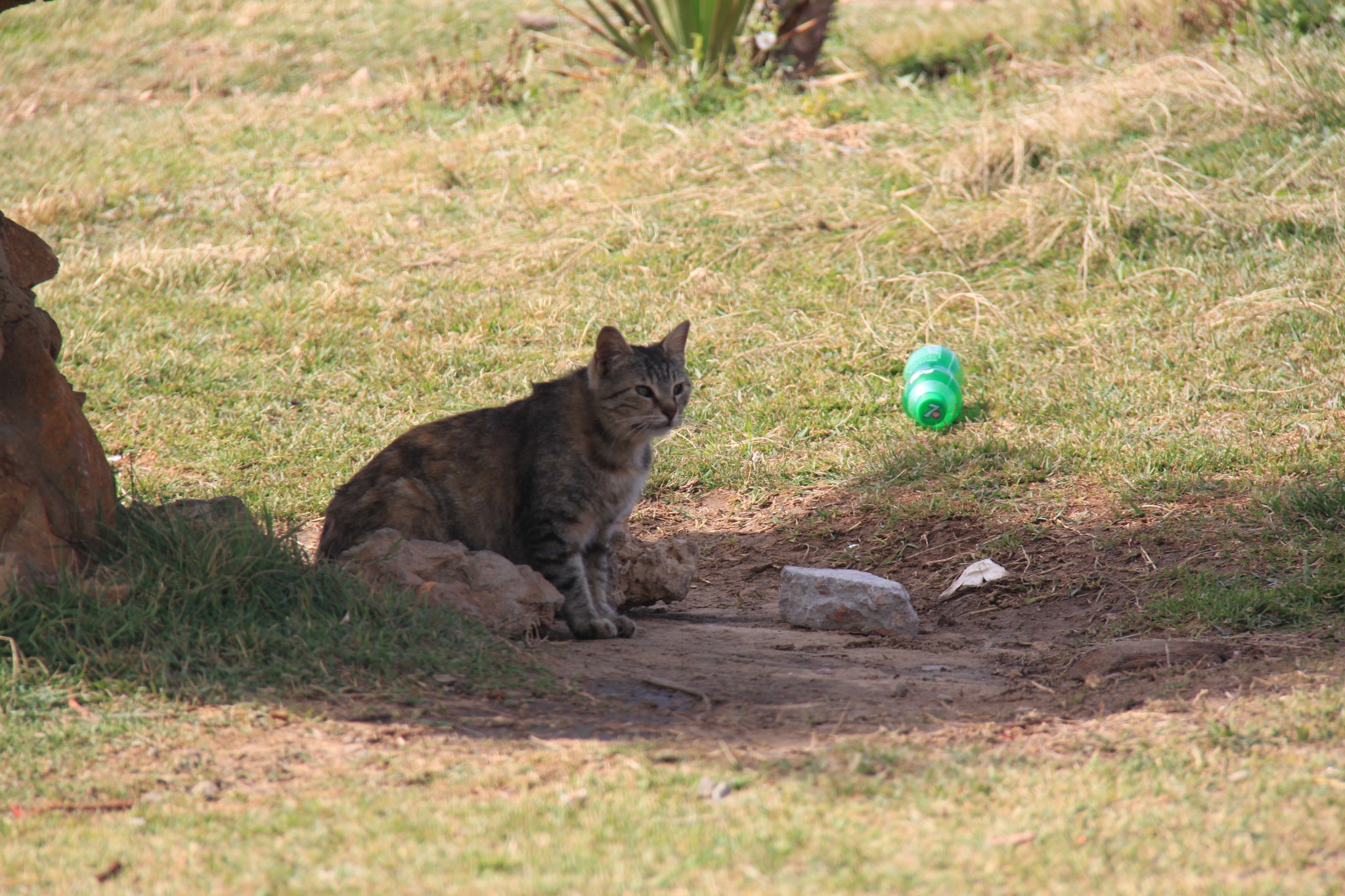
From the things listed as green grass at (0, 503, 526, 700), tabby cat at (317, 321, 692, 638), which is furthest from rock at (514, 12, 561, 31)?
green grass at (0, 503, 526, 700)

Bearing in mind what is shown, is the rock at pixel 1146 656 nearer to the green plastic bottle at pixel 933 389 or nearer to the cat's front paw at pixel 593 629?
the cat's front paw at pixel 593 629

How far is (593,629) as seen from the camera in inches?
185

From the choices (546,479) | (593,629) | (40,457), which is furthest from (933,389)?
(40,457)

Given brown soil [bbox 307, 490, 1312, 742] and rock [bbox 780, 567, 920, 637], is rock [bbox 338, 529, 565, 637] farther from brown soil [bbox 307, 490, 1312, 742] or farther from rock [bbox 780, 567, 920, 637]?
rock [bbox 780, 567, 920, 637]

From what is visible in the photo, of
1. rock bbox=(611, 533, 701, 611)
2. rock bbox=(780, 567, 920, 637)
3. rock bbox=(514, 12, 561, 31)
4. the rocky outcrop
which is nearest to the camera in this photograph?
the rocky outcrop

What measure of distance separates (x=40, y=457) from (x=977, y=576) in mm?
3785

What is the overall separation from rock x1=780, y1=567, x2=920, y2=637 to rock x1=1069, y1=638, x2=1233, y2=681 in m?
0.86

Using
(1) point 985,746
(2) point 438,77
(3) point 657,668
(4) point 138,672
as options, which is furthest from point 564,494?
(2) point 438,77

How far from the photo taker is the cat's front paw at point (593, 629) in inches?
185

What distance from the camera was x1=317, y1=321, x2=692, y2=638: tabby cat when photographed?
4.79 meters

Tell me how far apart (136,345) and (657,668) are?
18.7 feet

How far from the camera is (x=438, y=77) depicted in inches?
460

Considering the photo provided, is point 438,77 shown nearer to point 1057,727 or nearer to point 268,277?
point 268,277

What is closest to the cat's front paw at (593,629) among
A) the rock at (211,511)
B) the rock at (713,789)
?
the rock at (211,511)
